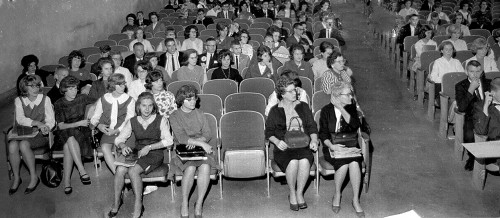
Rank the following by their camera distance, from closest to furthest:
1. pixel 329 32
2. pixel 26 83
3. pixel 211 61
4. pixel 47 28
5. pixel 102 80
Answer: pixel 26 83 < pixel 102 80 < pixel 211 61 < pixel 47 28 < pixel 329 32

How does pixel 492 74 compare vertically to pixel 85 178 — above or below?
above

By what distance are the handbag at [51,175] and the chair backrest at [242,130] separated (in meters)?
1.64

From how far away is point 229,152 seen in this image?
4633mm

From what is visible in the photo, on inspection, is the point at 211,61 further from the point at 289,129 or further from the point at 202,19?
the point at 202,19

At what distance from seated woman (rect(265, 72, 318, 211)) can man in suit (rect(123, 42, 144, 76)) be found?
2988 mm

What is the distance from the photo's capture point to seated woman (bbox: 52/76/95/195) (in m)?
5.11

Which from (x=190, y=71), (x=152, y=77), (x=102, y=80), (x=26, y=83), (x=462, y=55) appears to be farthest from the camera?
(x=462, y=55)

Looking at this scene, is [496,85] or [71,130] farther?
[71,130]

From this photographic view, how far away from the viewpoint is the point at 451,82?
245 inches

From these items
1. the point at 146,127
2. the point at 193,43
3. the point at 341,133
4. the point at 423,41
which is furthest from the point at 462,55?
the point at 146,127

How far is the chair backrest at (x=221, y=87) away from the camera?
6.02m

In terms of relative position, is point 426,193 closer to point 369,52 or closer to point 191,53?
point 191,53

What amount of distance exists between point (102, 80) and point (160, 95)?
106 cm

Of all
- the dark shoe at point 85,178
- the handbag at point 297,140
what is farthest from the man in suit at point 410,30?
the dark shoe at point 85,178
